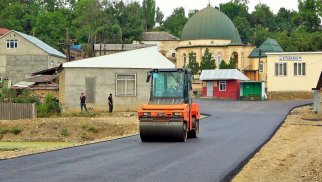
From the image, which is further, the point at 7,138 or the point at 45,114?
the point at 45,114

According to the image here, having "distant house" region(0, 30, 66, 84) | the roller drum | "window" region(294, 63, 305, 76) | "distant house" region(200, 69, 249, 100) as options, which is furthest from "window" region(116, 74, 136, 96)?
"distant house" region(0, 30, 66, 84)

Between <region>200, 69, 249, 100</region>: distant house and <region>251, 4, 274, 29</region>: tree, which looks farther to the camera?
<region>251, 4, 274, 29</region>: tree

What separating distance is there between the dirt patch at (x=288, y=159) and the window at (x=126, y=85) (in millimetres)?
16997

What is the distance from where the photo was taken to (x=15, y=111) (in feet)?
140

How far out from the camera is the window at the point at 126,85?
46719 mm

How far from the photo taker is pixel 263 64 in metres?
95.5

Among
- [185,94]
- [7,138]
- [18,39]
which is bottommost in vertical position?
[7,138]

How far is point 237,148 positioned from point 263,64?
247 feet

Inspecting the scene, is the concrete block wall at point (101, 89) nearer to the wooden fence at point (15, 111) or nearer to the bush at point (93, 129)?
the wooden fence at point (15, 111)

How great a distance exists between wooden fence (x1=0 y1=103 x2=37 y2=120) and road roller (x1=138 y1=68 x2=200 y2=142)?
20.0 m

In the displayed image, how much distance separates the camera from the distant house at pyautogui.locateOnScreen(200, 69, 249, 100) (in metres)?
76.6

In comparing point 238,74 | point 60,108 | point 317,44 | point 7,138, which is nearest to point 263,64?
point 317,44

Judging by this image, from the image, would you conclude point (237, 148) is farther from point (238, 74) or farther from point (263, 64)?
point (263, 64)

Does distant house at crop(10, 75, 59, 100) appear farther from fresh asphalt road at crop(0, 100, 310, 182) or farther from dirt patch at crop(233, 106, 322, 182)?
fresh asphalt road at crop(0, 100, 310, 182)
